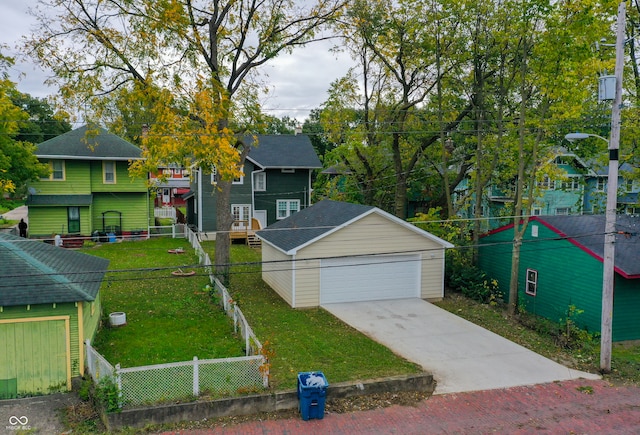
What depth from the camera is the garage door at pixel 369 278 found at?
19062 mm

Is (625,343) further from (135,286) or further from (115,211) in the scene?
(115,211)

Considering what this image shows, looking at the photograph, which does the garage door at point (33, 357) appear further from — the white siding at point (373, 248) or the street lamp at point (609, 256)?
the street lamp at point (609, 256)

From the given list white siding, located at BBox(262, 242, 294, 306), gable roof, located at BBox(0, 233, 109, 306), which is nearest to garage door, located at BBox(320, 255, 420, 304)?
white siding, located at BBox(262, 242, 294, 306)

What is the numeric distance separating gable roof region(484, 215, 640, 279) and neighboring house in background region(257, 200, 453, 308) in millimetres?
4066

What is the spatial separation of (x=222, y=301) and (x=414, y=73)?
16.1 m

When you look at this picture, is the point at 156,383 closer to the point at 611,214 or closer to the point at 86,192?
the point at 611,214

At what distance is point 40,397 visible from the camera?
35.8 feet

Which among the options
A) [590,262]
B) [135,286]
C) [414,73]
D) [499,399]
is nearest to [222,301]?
[135,286]

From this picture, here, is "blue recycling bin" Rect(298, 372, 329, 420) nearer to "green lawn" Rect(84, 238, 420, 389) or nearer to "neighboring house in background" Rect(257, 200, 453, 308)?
"green lawn" Rect(84, 238, 420, 389)

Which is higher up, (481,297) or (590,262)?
(590,262)

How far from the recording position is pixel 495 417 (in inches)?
409

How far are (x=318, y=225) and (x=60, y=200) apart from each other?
18340mm

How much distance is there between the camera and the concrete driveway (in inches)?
486

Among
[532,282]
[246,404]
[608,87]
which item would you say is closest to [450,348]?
[246,404]
